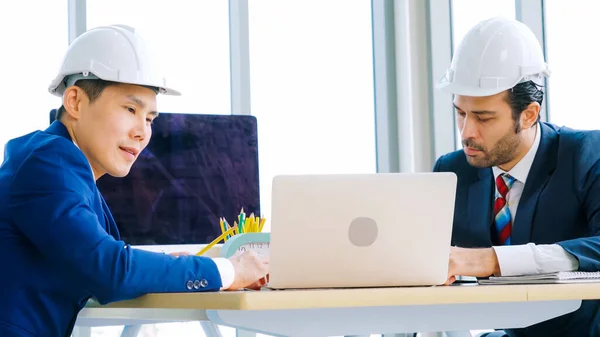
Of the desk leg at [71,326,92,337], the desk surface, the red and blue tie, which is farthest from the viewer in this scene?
the desk leg at [71,326,92,337]

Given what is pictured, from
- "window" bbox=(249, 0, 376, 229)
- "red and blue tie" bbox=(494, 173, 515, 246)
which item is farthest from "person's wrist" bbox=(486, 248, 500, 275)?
"window" bbox=(249, 0, 376, 229)

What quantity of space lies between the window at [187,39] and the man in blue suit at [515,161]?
1648 mm

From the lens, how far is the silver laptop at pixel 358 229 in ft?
4.83

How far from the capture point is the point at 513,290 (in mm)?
1450

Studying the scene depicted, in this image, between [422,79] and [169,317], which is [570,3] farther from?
[169,317]

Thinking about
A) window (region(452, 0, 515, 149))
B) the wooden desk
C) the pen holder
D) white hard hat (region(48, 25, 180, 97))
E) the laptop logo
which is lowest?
the wooden desk

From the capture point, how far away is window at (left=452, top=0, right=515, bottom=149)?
13.5ft

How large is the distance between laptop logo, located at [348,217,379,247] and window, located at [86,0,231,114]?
2.56m

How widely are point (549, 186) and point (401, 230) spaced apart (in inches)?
40.9

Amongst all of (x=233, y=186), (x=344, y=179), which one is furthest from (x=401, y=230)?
(x=233, y=186)

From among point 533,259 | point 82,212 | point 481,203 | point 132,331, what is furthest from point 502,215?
point 82,212

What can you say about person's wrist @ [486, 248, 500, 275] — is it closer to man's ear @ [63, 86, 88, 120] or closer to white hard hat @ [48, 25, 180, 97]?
Result: white hard hat @ [48, 25, 180, 97]

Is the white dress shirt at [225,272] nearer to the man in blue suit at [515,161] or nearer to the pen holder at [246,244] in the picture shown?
the pen holder at [246,244]

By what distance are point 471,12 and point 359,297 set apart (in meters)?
3.18
